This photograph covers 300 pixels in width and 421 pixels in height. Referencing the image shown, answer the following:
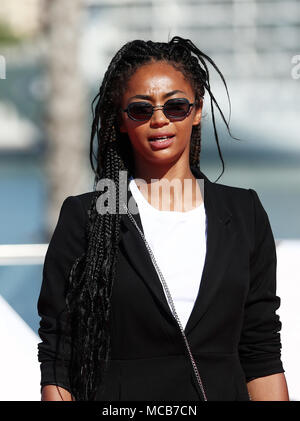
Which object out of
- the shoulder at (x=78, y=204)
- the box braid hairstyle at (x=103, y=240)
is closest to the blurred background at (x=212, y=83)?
the box braid hairstyle at (x=103, y=240)

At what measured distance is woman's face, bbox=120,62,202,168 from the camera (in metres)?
2.38

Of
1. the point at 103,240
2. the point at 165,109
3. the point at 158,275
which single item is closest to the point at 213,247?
the point at 158,275

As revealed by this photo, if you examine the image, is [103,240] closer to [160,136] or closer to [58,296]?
[58,296]

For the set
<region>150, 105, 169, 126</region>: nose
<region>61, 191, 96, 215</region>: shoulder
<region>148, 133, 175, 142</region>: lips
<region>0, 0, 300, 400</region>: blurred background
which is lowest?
Answer: <region>61, 191, 96, 215</region>: shoulder

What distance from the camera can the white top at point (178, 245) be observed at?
2.31 metres

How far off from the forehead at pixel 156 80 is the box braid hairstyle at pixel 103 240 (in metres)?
0.02

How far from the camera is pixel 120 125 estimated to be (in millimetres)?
2539

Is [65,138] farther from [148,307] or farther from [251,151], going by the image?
[251,151]

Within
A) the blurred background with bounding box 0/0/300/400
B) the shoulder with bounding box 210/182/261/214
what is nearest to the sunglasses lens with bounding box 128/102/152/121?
the shoulder with bounding box 210/182/261/214

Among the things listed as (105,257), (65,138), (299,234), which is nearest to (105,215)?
(105,257)

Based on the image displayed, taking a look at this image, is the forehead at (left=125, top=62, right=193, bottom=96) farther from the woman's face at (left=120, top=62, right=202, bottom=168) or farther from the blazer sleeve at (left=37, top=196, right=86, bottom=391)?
the blazer sleeve at (left=37, top=196, right=86, bottom=391)

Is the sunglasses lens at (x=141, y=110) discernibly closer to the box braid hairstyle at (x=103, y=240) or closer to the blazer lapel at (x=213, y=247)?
the box braid hairstyle at (x=103, y=240)

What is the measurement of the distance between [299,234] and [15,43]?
16.2 metres

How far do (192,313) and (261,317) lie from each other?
260mm
